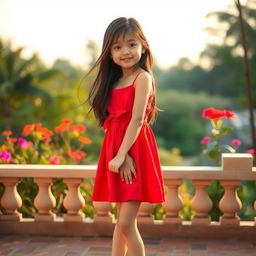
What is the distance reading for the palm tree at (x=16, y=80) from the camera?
23891mm

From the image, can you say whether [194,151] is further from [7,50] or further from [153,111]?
[153,111]

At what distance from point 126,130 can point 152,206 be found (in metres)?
1.35

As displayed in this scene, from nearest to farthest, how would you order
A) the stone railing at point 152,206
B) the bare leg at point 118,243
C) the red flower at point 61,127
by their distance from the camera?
the bare leg at point 118,243 → the stone railing at point 152,206 → the red flower at point 61,127

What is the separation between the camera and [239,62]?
37.0m

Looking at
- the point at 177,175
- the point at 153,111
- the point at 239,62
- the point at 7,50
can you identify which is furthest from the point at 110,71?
the point at 239,62

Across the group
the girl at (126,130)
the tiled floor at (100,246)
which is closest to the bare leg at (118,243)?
the girl at (126,130)

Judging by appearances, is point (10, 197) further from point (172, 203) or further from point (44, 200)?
point (172, 203)

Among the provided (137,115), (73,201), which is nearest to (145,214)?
(73,201)

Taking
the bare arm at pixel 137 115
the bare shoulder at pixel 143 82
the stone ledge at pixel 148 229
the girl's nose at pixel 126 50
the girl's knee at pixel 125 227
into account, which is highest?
the girl's nose at pixel 126 50

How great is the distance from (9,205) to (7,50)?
68.2 feet

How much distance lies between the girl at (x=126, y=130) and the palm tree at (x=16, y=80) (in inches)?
829

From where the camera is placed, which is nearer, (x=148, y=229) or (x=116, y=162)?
(x=116, y=162)

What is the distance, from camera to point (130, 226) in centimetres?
291

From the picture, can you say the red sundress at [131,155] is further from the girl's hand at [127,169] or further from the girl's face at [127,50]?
the girl's face at [127,50]
